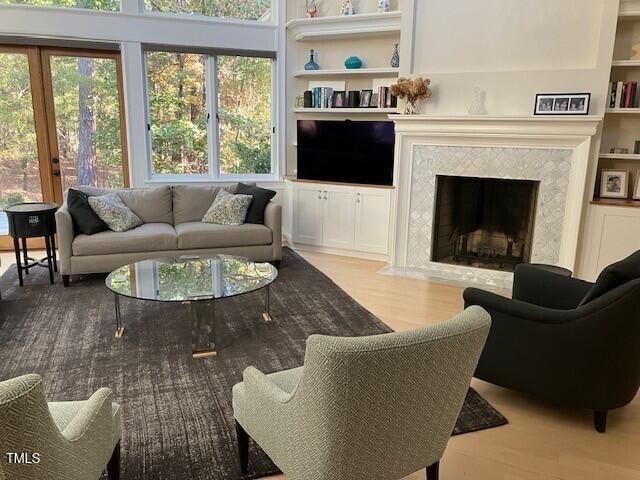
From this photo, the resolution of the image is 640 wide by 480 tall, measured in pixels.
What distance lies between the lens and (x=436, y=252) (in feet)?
16.8

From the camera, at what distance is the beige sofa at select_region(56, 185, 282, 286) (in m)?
4.40

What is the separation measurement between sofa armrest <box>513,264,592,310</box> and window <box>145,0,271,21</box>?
466 cm

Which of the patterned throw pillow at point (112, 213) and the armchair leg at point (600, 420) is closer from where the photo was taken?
the armchair leg at point (600, 420)

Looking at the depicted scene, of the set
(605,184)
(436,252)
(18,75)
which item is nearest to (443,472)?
(436,252)

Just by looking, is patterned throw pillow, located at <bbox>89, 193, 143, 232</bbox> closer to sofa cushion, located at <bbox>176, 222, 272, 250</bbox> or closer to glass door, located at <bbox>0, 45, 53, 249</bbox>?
sofa cushion, located at <bbox>176, 222, 272, 250</bbox>

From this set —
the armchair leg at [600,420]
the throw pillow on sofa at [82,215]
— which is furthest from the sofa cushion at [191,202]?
the armchair leg at [600,420]

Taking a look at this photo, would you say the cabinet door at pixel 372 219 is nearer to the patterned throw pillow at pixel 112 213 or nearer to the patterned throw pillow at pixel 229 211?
the patterned throw pillow at pixel 229 211

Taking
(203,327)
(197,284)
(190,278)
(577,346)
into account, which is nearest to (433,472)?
(577,346)

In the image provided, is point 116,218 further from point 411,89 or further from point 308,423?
point 308,423

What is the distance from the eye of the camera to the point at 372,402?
1.44 meters

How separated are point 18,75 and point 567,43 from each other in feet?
18.3

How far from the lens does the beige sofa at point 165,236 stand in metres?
4.40

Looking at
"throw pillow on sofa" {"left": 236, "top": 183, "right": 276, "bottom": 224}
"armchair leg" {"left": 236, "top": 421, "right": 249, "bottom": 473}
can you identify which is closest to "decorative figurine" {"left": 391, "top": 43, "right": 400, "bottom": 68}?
"throw pillow on sofa" {"left": 236, "top": 183, "right": 276, "bottom": 224}

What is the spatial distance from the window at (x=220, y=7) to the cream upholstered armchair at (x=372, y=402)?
5.34m
